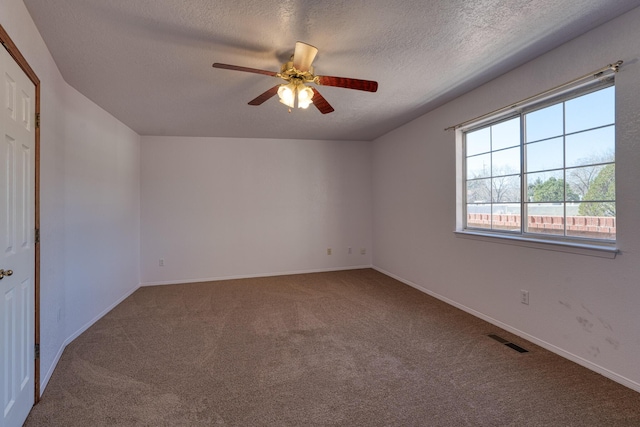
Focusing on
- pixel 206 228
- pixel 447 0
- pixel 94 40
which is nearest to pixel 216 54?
pixel 94 40

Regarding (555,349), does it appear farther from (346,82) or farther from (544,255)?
(346,82)

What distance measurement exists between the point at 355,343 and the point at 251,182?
335 cm

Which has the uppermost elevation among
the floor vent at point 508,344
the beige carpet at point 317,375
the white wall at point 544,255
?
the white wall at point 544,255

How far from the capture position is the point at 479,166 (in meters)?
3.31

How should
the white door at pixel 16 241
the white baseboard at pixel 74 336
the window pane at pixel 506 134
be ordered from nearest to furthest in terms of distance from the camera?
1. the white door at pixel 16 241
2. the white baseboard at pixel 74 336
3. the window pane at pixel 506 134

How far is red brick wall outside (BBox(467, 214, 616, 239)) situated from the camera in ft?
7.07

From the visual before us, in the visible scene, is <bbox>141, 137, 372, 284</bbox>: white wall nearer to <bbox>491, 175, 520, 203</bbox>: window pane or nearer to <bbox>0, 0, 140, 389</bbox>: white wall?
<bbox>0, 0, 140, 389</bbox>: white wall

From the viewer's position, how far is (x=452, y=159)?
349 cm

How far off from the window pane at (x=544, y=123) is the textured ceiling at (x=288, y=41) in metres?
0.48

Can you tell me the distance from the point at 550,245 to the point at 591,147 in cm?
81

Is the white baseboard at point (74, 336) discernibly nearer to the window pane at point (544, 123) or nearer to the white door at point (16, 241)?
the white door at point (16, 241)

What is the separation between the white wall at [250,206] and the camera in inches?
186

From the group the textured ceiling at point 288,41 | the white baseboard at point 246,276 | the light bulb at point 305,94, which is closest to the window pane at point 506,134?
the textured ceiling at point 288,41

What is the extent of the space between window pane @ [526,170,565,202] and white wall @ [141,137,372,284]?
121 inches
